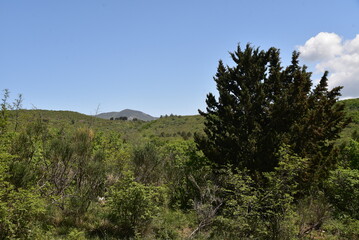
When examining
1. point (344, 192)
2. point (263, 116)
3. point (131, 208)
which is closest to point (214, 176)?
point (263, 116)

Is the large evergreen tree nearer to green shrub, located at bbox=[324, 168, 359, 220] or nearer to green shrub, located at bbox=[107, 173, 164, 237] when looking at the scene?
green shrub, located at bbox=[324, 168, 359, 220]

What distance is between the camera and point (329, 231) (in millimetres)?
9594

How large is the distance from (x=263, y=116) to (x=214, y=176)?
11.1 ft

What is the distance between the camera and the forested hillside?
754 centimetres

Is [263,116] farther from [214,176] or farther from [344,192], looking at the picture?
[344,192]

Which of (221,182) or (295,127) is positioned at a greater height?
(295,127)

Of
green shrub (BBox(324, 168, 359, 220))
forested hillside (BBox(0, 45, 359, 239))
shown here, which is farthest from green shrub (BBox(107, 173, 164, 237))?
green shrub (BBox(324, 168, 359, 220))

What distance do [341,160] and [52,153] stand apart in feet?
50.6

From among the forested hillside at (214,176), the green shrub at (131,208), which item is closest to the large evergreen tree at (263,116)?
the forested hillside at (214,176)

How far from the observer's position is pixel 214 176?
11.2 metres

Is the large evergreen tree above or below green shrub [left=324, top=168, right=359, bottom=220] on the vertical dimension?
above

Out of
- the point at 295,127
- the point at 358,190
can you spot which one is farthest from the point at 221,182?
the point at 358,190

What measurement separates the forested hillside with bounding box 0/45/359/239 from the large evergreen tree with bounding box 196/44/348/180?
5 cm

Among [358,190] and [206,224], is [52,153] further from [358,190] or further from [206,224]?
[358,190]
